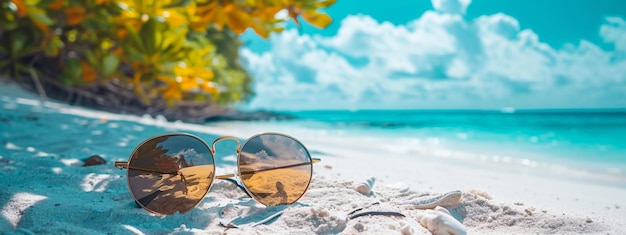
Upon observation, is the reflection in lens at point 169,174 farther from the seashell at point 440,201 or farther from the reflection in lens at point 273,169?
the seashell at point 440,201

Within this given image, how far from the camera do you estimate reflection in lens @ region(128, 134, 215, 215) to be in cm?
119

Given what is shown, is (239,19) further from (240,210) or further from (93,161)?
(240,210)

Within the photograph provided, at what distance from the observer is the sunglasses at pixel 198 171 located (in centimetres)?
119

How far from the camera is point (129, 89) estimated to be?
6164mm

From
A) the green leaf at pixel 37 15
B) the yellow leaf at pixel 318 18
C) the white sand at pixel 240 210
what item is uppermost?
the yellow leaf at pixel 318 18

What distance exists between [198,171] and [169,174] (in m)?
0.08

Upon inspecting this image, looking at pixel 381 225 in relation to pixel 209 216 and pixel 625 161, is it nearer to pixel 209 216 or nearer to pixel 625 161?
pixel 209 216

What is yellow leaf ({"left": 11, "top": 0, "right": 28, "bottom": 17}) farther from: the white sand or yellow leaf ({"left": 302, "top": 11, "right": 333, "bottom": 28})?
yellow leaf ({"left": 302, "top": 11, "right": 333, "bottom": 28})

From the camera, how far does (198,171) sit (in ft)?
4.13

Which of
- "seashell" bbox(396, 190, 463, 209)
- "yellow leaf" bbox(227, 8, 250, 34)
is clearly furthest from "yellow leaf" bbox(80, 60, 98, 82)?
"seashell" bbox(396, 190, 463, 209)

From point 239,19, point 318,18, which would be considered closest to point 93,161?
point 239,19

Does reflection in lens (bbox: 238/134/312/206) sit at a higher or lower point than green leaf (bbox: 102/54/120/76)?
lower

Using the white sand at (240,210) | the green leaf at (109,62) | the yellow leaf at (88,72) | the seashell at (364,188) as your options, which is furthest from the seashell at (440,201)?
the yellow leaf at (88,72)

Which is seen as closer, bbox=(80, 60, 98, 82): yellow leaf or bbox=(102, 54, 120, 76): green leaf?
bbox=(102, 54, 120, 76): green leaf
